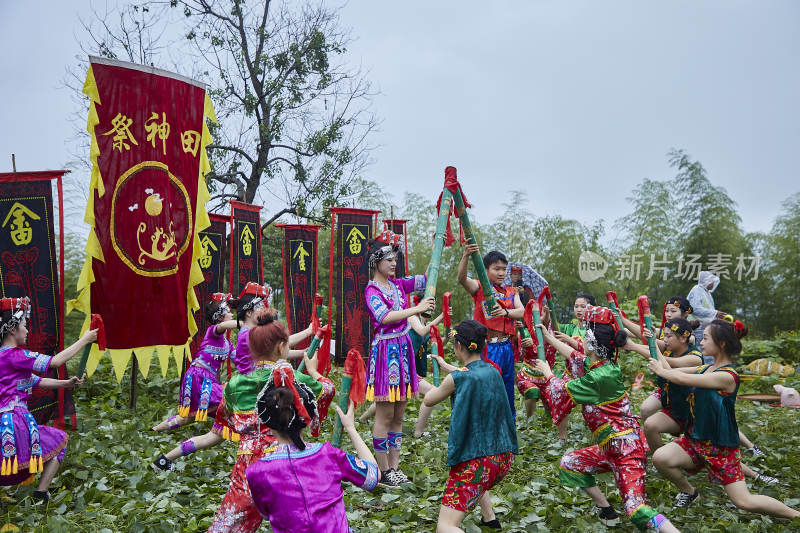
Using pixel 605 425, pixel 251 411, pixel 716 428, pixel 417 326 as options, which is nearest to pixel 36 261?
pixel 251 411

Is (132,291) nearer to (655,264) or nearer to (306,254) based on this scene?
(306,254)

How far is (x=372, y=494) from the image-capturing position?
14.3 ft

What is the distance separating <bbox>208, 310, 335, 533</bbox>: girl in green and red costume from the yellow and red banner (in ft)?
9.47

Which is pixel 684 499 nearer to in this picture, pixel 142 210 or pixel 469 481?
pixel 469 481

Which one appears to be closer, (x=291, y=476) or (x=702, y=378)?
(x=291, y=476)

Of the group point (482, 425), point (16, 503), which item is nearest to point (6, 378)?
point (16, 503)

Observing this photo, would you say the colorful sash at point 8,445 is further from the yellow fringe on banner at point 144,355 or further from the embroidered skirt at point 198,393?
the yellow fringe on banner at point 144,355

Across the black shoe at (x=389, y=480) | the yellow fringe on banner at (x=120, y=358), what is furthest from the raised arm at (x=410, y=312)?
the yellow fringe on banner at (x=120, y=358)

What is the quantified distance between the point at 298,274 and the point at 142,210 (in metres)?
4.05

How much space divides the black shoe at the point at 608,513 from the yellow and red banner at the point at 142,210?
448 centimetres

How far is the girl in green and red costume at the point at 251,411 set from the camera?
9.64ft

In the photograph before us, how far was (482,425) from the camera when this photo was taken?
334 cm

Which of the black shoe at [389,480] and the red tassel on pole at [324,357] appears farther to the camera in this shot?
the black shoe at [389,480]

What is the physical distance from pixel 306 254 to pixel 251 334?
6.89 metres
